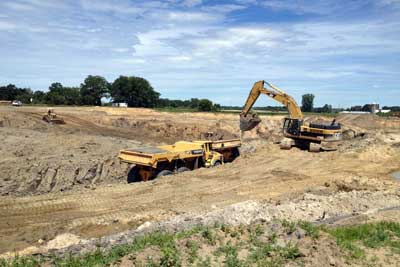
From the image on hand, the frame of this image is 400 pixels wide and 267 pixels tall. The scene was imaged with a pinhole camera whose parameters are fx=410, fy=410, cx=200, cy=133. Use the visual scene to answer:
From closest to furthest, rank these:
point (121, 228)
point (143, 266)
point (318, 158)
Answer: point (143, 266) < point (121, 228) < point (318, 158)

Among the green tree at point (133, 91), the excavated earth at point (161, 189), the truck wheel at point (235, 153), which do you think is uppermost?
the green tree at point (133, 91)

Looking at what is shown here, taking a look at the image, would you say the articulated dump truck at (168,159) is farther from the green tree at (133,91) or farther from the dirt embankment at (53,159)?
the green tree at (133,91)

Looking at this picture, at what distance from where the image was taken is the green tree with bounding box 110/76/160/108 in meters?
81.1

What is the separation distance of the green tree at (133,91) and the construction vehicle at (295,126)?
59207 millimetres

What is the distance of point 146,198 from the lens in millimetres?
13664

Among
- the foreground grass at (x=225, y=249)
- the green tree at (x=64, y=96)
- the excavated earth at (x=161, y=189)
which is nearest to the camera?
the foreground grass at (x=225, y=249)

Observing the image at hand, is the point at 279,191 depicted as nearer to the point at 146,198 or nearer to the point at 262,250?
the point at 146,198

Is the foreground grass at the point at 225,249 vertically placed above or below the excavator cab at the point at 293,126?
below

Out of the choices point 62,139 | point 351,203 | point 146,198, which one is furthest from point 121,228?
point 62,139

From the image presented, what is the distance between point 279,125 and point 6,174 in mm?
29761

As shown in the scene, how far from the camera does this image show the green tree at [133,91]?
8112 centimetres

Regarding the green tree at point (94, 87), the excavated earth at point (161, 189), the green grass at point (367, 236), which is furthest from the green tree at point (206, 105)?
the green grass at point (367, 236)

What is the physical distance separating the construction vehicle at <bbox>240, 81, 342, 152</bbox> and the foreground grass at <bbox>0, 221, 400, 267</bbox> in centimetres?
1576

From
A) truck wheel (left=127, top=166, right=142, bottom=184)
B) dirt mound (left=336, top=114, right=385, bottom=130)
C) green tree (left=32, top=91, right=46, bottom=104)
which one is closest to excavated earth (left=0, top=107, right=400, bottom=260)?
truck wheel (left=127, top=166, right=142, bottom=184)
